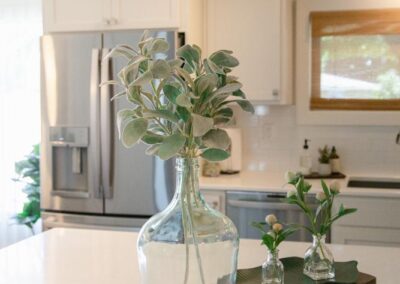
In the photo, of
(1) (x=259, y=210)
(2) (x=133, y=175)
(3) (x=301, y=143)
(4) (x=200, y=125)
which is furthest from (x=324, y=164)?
(4) (x=200, y=125)

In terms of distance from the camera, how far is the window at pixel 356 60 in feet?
11.3

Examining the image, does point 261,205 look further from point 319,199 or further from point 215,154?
point 215,154

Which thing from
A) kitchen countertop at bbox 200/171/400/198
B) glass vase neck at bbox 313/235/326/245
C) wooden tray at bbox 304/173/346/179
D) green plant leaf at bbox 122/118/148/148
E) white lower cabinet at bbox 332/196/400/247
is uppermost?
green plant leaf at bbox 122/118/148/148

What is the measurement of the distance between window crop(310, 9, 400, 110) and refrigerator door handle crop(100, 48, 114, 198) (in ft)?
4.58

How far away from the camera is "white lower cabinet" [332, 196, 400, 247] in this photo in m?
2.89

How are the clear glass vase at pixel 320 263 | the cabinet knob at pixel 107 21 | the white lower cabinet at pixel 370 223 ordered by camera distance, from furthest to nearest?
1. the cabinet knob at pixel 107 21
2. the white lower cabinet at pixel 370 223
3. the clear glass vase at pixel 320 263

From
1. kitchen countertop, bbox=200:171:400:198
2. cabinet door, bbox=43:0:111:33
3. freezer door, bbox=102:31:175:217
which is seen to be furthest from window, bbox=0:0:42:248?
kitchen countertop, bbox=200:171:400:198

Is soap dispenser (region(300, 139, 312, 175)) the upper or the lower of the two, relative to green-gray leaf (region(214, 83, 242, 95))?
lower

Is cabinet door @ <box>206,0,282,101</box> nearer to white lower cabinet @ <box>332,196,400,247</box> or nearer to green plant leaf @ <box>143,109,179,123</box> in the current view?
white lower cabinet @ <box>332,196,400,247</box>

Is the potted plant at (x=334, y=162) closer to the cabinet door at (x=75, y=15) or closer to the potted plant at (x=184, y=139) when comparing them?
the cabinet door at (x=75, y=15)

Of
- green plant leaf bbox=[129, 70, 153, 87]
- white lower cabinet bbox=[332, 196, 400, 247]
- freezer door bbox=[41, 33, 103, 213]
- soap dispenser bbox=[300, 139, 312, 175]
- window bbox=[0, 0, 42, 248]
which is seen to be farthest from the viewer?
window bbox=[0, 0, 42, 248]

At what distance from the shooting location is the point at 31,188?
13.4 ft

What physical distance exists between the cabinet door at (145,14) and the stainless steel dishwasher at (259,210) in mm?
1094

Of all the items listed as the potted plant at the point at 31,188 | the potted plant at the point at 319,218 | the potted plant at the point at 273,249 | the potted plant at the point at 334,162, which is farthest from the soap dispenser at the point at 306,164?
the potted plant at the point at 273,249
